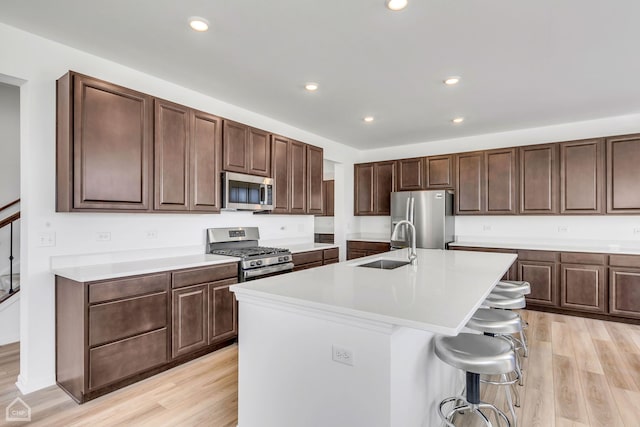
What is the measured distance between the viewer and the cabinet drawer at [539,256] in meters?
4.27

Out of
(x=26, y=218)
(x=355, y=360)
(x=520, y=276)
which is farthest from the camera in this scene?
(x=520, y=276)

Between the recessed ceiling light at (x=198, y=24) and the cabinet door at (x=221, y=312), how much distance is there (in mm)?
2049

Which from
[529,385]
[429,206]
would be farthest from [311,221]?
[529,385]

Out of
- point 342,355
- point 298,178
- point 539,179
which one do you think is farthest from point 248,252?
point 539,179

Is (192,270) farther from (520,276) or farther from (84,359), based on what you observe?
(520,276)

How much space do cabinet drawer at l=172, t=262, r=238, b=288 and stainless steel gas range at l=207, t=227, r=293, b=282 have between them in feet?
0.34

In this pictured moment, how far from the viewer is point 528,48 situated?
8.34ft

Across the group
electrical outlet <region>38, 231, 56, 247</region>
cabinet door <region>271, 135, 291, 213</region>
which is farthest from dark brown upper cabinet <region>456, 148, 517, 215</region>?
electrical outlet <region>38, 231, 56, 247</region>

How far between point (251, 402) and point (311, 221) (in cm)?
355

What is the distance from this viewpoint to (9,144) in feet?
13.2

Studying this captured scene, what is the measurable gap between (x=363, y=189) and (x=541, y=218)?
110 inches

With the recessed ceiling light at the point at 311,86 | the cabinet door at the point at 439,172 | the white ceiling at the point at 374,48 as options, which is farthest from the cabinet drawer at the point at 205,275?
the cabinet door at the point at 439,172

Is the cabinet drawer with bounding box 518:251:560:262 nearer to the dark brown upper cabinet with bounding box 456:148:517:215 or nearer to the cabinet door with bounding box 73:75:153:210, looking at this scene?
the dark brown upper cabinet with bounding box 456:148:517:215

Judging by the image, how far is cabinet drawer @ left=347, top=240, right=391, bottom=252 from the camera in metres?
5.54
